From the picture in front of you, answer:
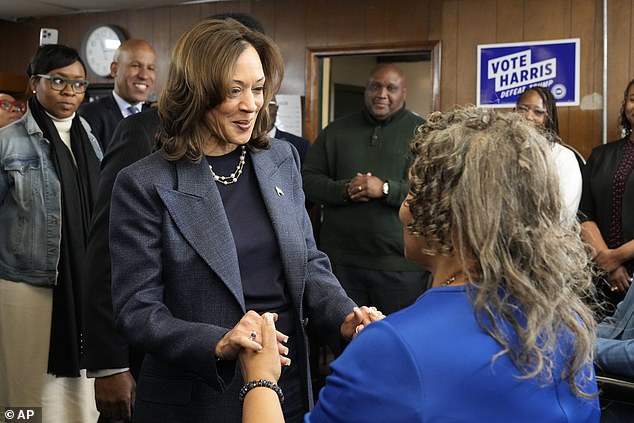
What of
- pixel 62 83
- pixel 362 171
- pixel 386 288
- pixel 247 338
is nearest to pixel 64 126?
pixel 62 83

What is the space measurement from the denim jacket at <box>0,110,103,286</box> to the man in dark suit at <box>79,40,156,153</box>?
75 centimetres

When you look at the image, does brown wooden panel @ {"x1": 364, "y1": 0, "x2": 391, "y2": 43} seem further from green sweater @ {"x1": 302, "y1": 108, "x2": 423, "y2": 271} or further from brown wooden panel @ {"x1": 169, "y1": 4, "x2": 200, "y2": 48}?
brown wooden panel @ {"x1": 169, "y1": 4, "x2": 200, "y2": 48}

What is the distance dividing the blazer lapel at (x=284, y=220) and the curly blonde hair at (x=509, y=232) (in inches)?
23.1

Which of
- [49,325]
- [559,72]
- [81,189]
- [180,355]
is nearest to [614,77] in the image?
[559,72]

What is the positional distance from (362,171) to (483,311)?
3.40 m

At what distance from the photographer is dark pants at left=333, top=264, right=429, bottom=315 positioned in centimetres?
424

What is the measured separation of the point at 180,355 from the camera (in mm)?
1488

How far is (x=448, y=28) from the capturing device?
5148 millimetres

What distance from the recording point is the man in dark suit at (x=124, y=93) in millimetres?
3961

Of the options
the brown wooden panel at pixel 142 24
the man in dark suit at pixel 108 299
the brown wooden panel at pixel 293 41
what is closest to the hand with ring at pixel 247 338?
the man in dark suit at pixel 108 299

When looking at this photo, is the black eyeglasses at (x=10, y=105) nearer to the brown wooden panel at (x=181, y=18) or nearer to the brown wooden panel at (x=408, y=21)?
the brown wooden panel at (x=181, y=18)

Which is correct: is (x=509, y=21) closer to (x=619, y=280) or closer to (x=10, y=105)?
(x=619, y=280)

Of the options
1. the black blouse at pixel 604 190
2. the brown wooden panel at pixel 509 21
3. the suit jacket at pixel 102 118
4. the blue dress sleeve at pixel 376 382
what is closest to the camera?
the blue dress sleeve at pixel 376 382

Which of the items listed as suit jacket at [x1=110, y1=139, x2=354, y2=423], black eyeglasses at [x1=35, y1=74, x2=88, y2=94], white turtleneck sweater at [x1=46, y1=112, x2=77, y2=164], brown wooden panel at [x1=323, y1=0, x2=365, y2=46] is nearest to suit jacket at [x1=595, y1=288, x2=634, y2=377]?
suit jacket at [x1=110, y1=139, x2=354, y2=423]
